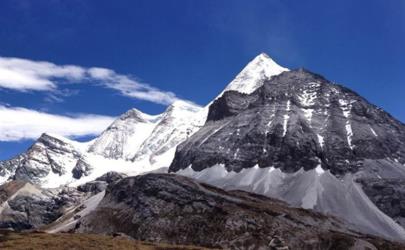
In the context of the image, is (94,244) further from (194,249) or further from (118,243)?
(194,249)

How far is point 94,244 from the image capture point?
520 feet

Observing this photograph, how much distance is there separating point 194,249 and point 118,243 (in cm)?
2115

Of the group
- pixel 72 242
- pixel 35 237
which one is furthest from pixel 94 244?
pixel 35 237

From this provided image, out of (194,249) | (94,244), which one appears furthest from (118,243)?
(194,249)

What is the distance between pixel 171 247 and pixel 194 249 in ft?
22.2

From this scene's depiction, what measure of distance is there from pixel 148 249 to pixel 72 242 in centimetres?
1903

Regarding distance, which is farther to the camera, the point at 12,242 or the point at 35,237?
the point at 35,237

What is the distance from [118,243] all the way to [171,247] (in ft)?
47.2

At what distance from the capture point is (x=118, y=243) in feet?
537

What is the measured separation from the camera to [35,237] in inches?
6575

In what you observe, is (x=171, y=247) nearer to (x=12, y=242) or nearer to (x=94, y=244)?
(x=94, y=244)

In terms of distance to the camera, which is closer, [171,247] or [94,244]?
[94,244]

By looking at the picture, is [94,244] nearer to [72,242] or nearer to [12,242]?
[72,242]

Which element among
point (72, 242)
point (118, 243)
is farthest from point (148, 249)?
point (72, 242)
